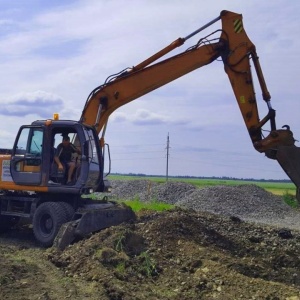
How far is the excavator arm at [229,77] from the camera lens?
40.8 feet

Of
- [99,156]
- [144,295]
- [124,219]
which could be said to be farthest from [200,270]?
[99,156]

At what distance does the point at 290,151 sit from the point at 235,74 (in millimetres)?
2721

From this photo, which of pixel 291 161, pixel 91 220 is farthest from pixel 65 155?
pixel 291 161

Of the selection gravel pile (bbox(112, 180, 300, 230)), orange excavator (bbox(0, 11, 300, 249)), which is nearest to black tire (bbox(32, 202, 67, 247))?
orange excavator (bbox(0, 11, 300, 249))

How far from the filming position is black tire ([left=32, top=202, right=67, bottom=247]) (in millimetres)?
13430

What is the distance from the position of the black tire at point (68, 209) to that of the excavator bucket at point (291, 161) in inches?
187

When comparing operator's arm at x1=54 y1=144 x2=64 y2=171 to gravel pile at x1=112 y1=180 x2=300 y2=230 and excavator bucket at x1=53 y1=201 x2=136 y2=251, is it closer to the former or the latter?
excavator bucket at x1=53 y1=201 x2=136 y2=251

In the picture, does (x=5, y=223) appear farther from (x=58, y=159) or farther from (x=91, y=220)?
(x=91, y=220)

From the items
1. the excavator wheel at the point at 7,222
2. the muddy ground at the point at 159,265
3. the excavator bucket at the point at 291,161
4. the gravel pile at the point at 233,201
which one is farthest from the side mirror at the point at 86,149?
the gravel pile at the point at 233,201

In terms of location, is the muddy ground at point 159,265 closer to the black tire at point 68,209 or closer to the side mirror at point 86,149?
the black tire at point 68,209

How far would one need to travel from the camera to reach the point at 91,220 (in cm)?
1304

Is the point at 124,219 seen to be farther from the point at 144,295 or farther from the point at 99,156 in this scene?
the point at 144,295

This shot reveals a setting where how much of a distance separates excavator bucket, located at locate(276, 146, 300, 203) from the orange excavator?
80 centimetres

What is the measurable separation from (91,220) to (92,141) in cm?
203
